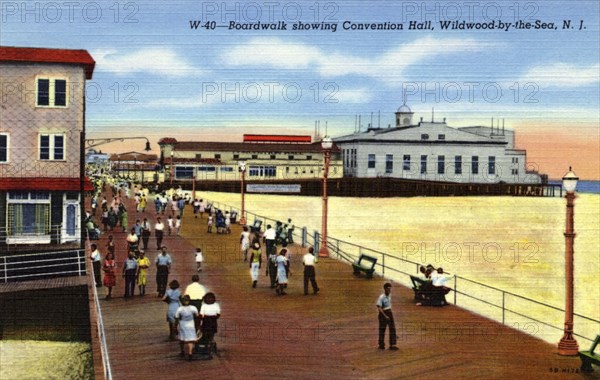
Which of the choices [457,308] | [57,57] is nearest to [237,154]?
[57,57]

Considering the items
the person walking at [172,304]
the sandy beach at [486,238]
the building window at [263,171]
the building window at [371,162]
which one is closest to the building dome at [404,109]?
the building window at [371,162]

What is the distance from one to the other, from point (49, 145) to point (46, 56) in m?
3.08

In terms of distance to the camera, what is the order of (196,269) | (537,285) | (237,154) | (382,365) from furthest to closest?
(237,154)
(537,285)
(196,269)
(382,365)

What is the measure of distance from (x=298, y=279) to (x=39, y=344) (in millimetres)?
6948

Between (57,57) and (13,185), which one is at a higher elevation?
(57,57)

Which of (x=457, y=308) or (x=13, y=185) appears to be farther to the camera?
(x=13, y=185)

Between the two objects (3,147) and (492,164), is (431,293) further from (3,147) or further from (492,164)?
(492,164)

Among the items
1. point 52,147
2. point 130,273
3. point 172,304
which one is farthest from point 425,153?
point 172,304

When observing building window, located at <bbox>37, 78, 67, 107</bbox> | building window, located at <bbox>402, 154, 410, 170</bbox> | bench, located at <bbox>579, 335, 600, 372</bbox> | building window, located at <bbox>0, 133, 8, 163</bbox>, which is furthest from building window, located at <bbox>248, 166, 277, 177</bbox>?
bench, located at <bbox>579, 335, 600, 372</bbox>

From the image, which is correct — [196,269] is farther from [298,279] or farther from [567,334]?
[567,334]

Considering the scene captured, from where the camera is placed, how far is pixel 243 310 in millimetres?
15281

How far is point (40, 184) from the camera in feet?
80.0

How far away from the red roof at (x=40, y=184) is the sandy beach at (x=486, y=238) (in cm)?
1165

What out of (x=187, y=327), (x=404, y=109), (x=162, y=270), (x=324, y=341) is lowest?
(x=324, y=341)
